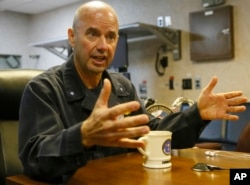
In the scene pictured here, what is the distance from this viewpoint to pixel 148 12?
402 centimetres

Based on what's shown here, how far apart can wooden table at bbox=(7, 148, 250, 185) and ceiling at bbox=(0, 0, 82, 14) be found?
410cm

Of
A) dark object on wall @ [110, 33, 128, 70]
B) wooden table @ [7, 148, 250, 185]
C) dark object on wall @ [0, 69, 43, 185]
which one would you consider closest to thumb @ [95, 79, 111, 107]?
wooden table @ [7, 148, 250, 185]

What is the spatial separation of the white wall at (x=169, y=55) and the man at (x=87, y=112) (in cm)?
207

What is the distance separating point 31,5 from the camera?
5.15 meters

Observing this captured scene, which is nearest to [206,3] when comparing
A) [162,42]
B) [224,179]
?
[162,42]

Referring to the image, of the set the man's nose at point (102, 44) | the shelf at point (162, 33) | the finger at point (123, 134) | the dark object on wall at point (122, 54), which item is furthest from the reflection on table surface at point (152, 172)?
the dark object on wall at point (122, 54)

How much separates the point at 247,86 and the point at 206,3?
3.04ft

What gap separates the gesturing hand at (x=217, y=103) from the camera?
115 cm

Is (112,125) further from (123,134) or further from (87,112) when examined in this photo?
(87,112)

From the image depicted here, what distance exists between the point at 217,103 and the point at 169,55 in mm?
2707

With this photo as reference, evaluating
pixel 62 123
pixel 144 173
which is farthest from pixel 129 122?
pixel 62 123

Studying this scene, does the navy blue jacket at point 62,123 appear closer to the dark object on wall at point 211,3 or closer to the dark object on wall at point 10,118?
the dark object on wall at point 10,118

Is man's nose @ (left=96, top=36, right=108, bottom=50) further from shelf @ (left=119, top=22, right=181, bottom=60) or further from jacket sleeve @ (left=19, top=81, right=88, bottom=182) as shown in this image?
shelf @ (left=119, top=22, right=181, bottom=60)

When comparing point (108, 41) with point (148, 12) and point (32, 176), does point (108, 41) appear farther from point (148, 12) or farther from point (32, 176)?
point (148, 12)
